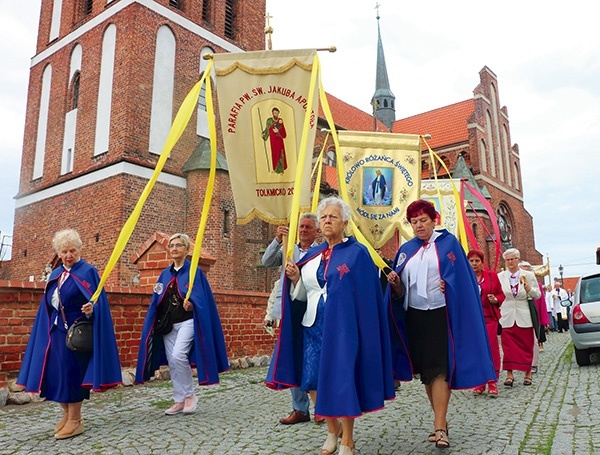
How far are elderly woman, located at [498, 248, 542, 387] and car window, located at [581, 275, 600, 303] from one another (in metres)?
2.42

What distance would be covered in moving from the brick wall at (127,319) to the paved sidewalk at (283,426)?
1.90 feet

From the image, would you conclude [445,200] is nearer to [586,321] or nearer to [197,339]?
[586,321]

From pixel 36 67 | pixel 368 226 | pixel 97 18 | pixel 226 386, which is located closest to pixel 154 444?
pixel 226 386

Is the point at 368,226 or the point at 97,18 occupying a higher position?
the point at 97,18

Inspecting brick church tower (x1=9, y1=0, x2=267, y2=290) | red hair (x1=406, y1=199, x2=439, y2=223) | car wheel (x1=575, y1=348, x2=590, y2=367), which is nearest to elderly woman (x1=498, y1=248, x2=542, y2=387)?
car wheel (x1=575, y1=348, x2=590, y2=367)

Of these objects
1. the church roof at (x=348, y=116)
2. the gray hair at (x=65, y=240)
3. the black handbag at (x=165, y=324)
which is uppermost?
the church roof at (x=348, y=116)

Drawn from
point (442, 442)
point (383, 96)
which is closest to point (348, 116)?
point (383, 96)

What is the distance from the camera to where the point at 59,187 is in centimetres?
1781

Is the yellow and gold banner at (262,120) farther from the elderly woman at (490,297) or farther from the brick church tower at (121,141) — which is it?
the brick church tower at (121,141)

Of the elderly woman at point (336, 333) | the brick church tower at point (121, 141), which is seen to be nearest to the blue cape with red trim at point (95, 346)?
A: the elderly woman at point (336, 333)

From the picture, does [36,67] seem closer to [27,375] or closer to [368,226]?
[368,226]

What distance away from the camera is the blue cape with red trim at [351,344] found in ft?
10.1

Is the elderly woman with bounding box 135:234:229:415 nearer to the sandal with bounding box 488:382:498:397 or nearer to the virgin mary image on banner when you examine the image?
the sandal with bounding box 488:382:498:397

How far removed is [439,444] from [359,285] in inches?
45.7
